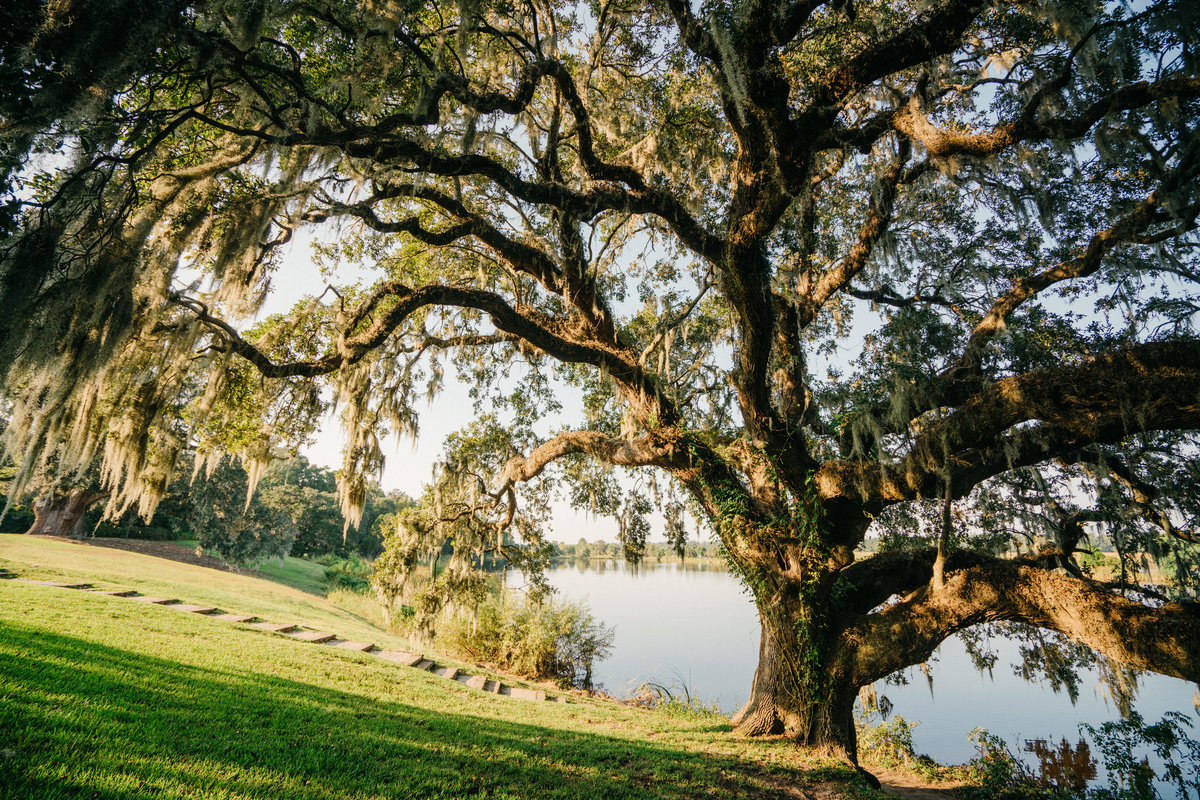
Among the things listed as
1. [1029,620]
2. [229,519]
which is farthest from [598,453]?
[229,519]

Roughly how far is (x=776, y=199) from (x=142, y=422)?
6.94m

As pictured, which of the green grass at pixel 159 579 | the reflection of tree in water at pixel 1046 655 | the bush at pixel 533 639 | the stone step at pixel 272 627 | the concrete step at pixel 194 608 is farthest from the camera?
the bush at pixel 533 639

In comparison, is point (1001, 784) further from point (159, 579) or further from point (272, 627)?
point (159, 579)

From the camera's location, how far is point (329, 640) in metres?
9.04

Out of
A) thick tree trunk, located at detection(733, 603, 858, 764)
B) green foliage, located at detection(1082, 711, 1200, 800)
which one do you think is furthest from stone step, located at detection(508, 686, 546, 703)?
green foliage, located at detection(1082, 711, 1200, 800)

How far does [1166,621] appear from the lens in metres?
4.25

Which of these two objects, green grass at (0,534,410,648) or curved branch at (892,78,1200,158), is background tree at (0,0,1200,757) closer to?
curved branch at (892,78,1200,158)

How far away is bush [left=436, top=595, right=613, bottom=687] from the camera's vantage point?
11.0 metres

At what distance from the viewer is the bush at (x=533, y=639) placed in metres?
11.0

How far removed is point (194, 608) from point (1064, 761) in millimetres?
15783

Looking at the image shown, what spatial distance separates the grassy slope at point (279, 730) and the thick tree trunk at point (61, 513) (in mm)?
16860

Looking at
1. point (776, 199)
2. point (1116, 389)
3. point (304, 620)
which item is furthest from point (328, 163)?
point (304, 620)

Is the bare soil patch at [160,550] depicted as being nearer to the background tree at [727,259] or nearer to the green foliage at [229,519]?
the green foliage at [229,519]

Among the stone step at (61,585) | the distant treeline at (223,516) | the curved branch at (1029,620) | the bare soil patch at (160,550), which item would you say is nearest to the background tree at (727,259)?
the curved branch at (1029,620)
